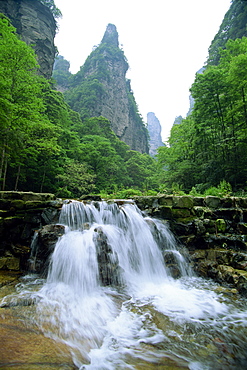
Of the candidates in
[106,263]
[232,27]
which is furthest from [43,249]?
[232,27]

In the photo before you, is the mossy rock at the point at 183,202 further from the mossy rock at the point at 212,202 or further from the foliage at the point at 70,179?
the foliage at the point at 70,179

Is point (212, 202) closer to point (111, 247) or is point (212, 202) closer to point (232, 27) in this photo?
point (111, 247)

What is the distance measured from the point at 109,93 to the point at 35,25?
22467 mm

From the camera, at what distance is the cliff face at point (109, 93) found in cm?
4238

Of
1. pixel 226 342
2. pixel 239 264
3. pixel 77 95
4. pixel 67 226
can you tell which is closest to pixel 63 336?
pixel 226 342

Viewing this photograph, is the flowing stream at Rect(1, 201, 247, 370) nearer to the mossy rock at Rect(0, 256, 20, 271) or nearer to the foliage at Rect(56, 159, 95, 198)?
Answer: the mossy rock at Rect(0, 256, 20, 271)

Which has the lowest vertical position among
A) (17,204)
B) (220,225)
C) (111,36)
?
(220,225)

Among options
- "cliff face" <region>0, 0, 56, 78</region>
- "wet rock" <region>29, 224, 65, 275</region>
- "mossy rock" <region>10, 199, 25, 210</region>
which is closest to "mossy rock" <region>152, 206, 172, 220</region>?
"wet rock" <region>29, 224, 65, 275</region>

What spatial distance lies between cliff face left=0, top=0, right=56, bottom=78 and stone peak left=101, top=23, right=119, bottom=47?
99.8 feet

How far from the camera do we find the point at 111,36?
187 ft

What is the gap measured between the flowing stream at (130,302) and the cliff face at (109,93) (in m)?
37.7

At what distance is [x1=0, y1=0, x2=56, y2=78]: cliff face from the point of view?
25.6 meters

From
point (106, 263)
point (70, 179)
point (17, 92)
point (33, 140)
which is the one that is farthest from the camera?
point (70, 179)

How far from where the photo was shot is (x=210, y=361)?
2312 millimetres
